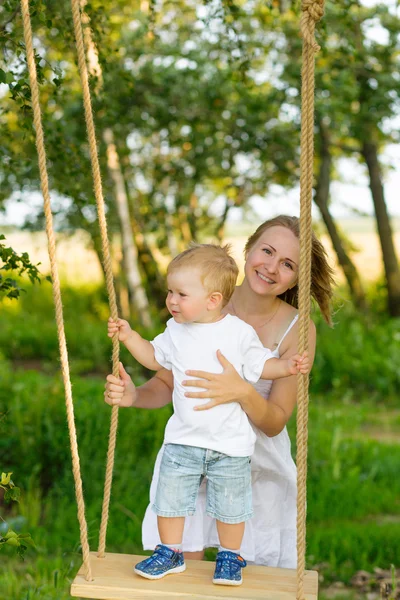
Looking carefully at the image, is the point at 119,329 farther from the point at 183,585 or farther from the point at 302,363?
the point at 183,585

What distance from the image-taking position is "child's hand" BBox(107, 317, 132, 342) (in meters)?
2.26

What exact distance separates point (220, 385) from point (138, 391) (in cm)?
45

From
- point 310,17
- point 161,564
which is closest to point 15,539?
point 161,564

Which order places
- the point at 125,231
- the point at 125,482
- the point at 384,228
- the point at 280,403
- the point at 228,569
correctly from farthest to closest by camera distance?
1. the point at 384,228
2. the point at 125,231
3. the point at 125,482
4. the point at 280,403
5. the point at 228,569

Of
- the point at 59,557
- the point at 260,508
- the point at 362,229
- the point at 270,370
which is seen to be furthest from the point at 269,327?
the point at 362,229

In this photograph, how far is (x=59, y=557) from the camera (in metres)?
3.77

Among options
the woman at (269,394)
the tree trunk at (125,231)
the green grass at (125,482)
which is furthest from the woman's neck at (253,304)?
the tree trunk at (125,231)

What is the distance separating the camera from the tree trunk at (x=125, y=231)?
7.10 m

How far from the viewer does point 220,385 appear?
219 centimetres

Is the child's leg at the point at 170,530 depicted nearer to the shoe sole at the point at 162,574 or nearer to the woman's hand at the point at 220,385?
the shoe sole at the point at 162,574

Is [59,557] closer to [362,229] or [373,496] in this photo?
[373,496]

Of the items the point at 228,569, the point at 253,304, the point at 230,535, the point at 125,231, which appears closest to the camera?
the point at 228,569

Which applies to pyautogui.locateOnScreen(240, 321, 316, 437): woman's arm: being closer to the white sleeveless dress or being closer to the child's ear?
the white sleeveless dress

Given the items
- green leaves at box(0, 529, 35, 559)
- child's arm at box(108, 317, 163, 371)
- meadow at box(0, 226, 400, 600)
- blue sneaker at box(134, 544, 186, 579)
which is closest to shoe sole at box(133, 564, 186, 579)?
blue sneaker at box(134, 544, 186, 579)
